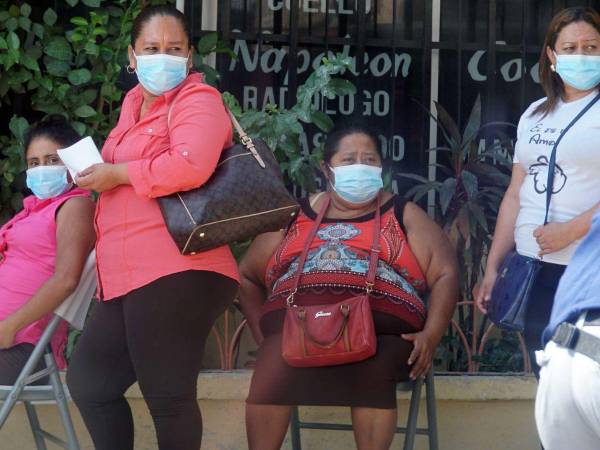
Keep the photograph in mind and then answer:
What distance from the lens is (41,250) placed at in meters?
3.68

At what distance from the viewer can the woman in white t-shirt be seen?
3277 mm

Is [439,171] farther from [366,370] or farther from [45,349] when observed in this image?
[45,349]

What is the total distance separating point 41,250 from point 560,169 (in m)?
1.74

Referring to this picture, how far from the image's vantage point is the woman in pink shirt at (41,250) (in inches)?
139

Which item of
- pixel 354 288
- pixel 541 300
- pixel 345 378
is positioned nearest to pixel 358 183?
pixel 354 288

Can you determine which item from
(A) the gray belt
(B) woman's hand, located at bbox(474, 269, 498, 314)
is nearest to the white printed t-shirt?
(B) woman's hand, located at bbox(474, 269, 498, 314)

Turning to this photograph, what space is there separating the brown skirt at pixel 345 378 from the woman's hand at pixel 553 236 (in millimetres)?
620

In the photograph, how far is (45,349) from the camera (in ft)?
11.8

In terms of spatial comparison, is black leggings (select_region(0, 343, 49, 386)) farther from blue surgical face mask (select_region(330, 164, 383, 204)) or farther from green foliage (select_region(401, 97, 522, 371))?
green foliage (select_region(401, 97, 522, 371))

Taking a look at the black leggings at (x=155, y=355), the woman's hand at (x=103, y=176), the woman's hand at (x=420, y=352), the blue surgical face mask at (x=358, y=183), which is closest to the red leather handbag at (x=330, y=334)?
the woman's hand at (x=420, y=352)

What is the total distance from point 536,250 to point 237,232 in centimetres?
96

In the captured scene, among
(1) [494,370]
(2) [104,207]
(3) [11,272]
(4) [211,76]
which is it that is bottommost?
(1) [494,370]

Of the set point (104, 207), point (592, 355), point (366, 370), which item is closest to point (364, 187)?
point (366, 370)

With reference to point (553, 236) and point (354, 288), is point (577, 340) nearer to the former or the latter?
point (553, 236)
